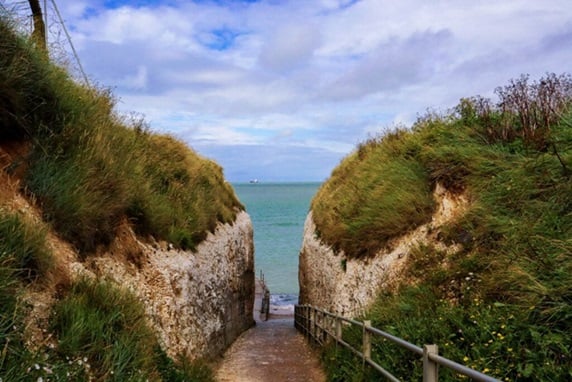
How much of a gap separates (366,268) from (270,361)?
3353 mm

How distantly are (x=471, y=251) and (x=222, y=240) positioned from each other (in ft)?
25.3

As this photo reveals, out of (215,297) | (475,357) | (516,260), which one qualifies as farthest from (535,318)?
(215,297)

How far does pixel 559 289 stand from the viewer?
17.0 ft

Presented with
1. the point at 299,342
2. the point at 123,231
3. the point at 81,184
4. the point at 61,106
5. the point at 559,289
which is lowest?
the point at 299,342

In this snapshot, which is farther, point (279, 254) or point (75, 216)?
point (279, 254)

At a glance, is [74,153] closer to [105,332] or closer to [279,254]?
[105,332]

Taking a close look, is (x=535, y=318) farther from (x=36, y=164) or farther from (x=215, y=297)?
(x=215, y=297)

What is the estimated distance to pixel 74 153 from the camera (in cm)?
710

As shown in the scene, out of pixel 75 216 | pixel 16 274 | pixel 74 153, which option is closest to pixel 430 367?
pixel 16 274

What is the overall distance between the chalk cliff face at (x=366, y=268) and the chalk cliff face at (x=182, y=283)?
299 centimetres

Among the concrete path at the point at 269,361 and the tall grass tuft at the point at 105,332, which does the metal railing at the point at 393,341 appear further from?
the tall grass tuft at the point at 105,332

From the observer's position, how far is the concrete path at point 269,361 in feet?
32.8

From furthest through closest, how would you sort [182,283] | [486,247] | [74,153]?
[182,283]
[486,247]
[74,153]

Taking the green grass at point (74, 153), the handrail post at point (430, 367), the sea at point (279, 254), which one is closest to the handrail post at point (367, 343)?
the handrail post at point (430, 367)
